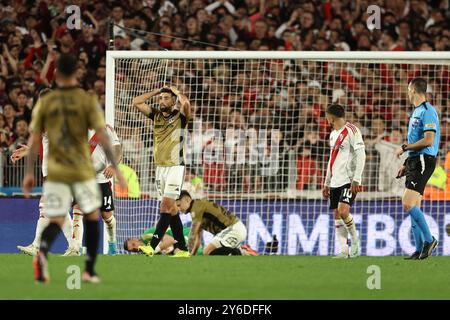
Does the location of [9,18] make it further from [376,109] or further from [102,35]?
[376,109]

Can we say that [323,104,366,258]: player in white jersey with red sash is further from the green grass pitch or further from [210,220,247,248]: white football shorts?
[210,220,247,248]: white football shorts

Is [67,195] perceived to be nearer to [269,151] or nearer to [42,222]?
[42,222]

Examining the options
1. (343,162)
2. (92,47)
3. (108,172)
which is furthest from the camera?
(92,47)

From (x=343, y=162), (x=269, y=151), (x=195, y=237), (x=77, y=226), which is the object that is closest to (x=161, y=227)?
(x=195, y=237)

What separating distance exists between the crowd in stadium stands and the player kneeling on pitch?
200 centimetres

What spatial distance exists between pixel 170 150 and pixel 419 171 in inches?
136

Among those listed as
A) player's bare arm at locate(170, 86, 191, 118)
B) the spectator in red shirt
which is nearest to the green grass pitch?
player's bare arm at locate(170, 86, 191, 118)

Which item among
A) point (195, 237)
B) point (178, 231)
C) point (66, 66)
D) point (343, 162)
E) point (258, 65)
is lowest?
point (195, 237)

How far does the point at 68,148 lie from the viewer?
10.0 meters

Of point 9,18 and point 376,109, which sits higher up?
point 9,18

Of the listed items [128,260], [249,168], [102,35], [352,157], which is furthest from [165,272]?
[102,35]

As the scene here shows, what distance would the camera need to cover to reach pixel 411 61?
668 inches

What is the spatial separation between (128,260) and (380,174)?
549cm

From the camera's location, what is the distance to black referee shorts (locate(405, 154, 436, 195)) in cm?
1426
